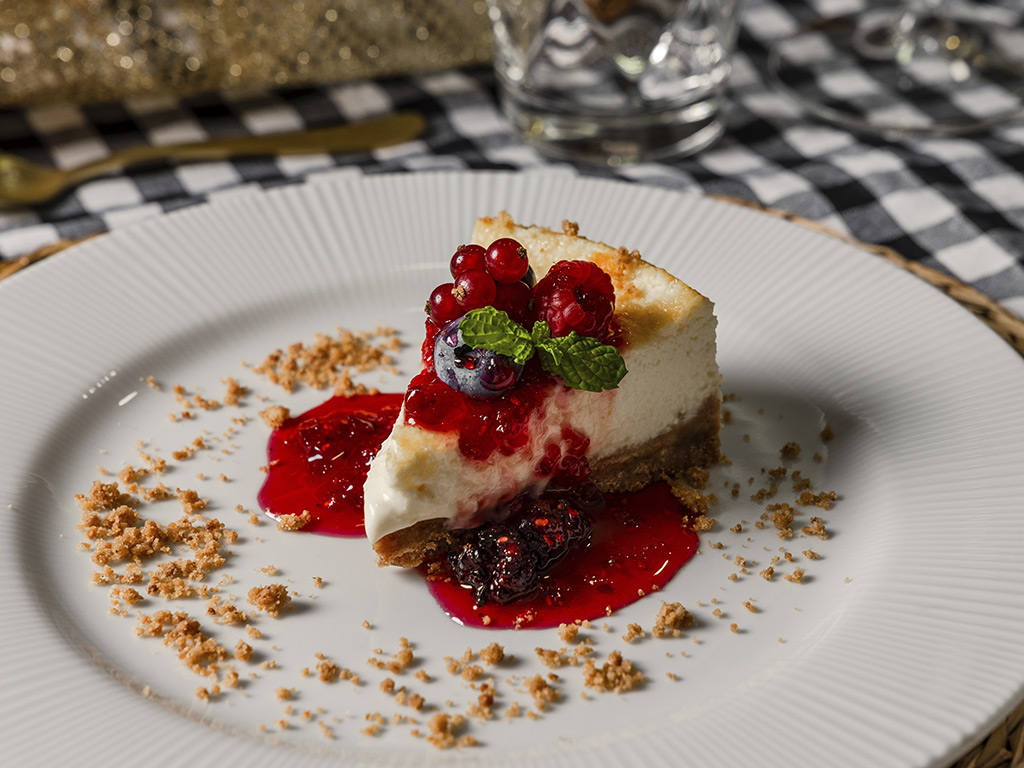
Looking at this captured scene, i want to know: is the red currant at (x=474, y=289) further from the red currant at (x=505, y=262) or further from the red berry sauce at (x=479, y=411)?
the red berry sauce at (x=479, y=411)

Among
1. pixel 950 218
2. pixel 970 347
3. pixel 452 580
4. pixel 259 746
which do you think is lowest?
pixel 259 746

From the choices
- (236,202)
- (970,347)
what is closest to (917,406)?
(970,347)

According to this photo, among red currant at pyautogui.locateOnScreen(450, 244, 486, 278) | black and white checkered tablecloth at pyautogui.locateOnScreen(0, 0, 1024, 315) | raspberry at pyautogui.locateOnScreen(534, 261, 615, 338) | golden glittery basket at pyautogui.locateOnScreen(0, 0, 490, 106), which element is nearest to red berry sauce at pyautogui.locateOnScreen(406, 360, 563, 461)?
raspberry at pyautogui.locateOnScreen(534, 261, 615, 338)

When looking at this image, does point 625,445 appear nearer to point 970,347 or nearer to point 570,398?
point 570,398

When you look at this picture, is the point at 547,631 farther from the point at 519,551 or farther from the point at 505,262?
the point at 505,262

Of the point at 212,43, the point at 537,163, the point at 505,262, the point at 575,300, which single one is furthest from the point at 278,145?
the point at 575,300

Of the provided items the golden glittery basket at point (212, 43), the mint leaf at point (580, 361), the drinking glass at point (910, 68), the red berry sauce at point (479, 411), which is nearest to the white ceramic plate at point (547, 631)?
the red berry sauce at point (479, 411)
